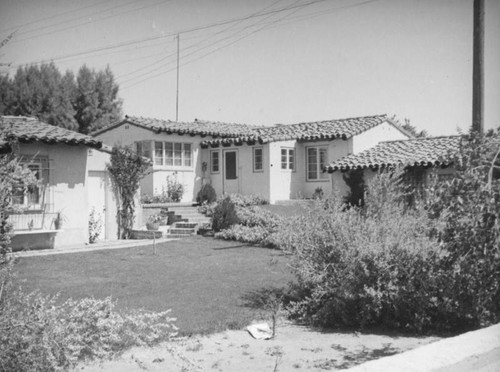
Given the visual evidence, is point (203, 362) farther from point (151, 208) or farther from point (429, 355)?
point (151, 208)

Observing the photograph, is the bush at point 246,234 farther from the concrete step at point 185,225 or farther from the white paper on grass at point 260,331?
the white paper on grass at point 260,331

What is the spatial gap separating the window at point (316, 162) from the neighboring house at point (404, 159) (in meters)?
1.89

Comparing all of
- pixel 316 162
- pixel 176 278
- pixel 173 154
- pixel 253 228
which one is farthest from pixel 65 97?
pixel 176 278

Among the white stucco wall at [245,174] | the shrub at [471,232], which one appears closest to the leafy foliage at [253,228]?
the white stucco wall at [245,174]

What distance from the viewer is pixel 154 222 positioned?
20266 millimetres

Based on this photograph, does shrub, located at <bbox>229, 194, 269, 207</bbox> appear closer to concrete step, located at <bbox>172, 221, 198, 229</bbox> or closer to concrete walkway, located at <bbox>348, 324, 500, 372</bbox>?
concrete step, located at <bbox>172, 221, 198, 229</bbox>

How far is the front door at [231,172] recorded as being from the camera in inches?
1049

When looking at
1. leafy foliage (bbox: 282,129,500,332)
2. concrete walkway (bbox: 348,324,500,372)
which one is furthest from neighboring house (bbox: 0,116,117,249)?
concrete walkway (bbox: 348,324,500,372)

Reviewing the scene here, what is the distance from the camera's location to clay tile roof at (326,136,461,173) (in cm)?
2083

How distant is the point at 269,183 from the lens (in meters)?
25.0

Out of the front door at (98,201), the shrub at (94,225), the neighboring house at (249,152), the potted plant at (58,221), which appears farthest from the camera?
the neighboring house at (249,152)

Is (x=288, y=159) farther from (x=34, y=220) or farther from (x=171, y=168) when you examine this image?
(x=34, y=220)

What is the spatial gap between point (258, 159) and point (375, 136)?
18.8 ft

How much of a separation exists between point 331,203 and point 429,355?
3.79m
